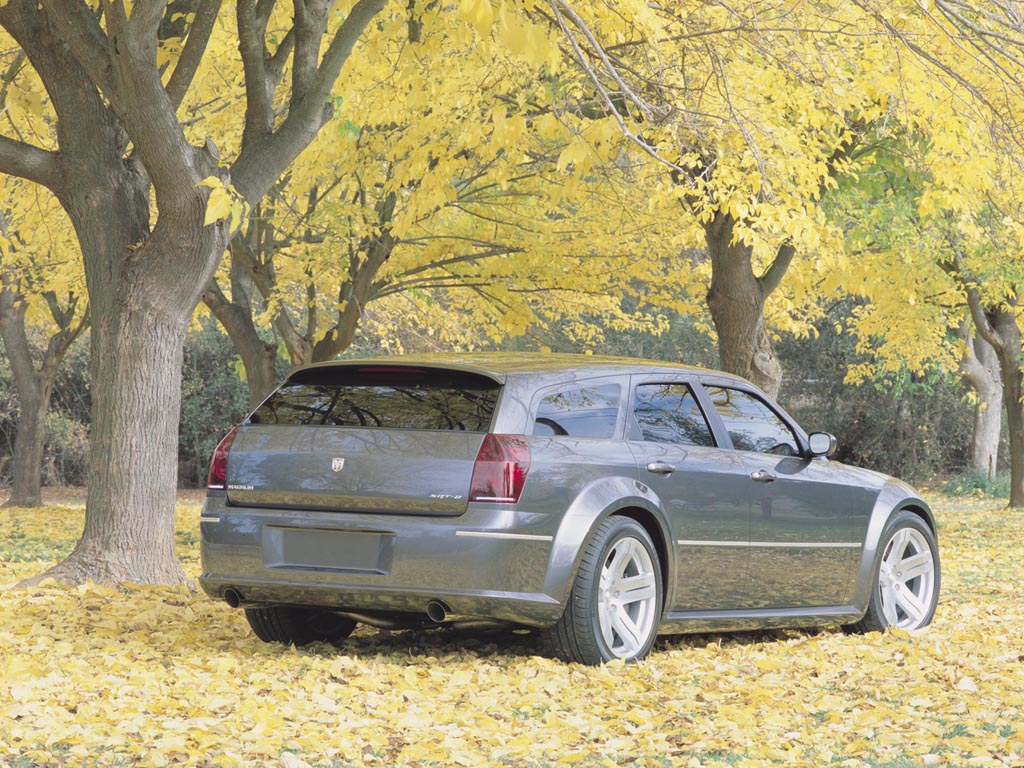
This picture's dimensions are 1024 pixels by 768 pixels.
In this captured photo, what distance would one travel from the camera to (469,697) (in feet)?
19.3

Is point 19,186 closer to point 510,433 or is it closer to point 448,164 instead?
point 448,164

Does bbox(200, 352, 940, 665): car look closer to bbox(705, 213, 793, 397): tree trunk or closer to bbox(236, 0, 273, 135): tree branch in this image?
bbox(236, 0, 273, 135): tree branch

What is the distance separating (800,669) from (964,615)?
2.69 meters

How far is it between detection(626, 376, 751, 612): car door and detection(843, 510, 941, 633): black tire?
48.3 inches

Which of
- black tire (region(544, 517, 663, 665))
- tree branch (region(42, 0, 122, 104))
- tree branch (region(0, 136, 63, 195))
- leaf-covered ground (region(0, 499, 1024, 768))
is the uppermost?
tree branch (region(42, 0, 122, 104))

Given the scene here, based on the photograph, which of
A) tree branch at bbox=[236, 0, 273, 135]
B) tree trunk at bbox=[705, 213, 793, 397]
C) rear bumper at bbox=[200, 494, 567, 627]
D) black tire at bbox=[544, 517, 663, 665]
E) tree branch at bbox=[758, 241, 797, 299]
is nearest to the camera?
rear bumper at bbox=[200, 494, 567, 627]

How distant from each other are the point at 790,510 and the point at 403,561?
8.24 feet

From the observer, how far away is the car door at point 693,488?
6.99m

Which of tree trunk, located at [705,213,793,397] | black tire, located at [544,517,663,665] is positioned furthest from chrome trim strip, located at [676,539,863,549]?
tree trunk, located at [705,213,793,397]

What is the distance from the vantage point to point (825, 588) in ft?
26.0

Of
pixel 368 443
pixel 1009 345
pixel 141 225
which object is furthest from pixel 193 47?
pixel 1009 345

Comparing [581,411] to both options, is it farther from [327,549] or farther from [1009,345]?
[1009,345]

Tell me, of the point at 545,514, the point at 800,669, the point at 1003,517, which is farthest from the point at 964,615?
the point at 1003,517

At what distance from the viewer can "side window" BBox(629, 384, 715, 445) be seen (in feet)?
23.3
